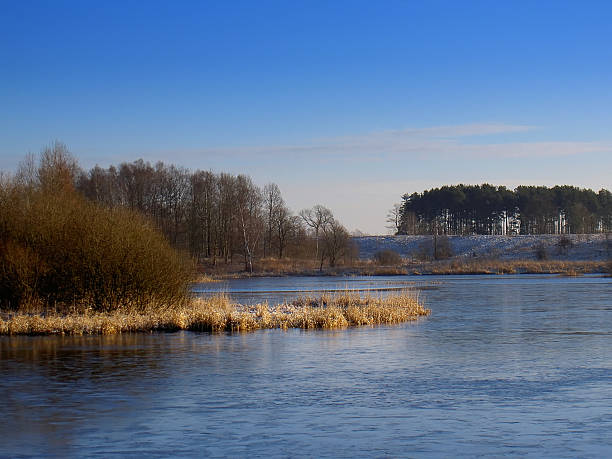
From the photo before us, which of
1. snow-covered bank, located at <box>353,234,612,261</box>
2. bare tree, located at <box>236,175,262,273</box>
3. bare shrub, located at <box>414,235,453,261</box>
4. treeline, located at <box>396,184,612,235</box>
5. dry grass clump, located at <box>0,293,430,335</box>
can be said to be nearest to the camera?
dry grass clump, located at <box>0,293,430,335</box>

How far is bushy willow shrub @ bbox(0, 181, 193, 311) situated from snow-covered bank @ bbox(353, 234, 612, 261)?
203 feet

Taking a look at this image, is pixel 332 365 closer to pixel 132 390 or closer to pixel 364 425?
pixel 132 390

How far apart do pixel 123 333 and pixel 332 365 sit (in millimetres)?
8529

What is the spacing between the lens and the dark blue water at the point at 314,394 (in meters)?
10.1

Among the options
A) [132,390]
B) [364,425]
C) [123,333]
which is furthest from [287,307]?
[364,425]

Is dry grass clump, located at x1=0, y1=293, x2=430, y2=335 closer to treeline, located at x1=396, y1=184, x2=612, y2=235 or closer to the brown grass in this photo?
the brown grass

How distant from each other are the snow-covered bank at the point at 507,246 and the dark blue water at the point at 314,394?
208ft

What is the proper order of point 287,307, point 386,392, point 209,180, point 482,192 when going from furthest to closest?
point 482,192 → point 209,180 → point 287,307 → point 386,392

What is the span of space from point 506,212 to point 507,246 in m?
31.0

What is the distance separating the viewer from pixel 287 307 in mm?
28047

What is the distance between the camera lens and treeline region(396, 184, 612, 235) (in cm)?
12481

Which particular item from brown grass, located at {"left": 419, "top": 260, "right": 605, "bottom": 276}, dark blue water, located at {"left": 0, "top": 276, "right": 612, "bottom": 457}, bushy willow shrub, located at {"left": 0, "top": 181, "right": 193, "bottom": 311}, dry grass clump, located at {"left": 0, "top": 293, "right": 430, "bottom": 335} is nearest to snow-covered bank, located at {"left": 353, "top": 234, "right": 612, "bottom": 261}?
brown grass, located at {"left": 419, "top": 260, "right": 605, "bottom": 276}

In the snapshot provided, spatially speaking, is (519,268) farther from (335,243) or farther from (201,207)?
(201,207)

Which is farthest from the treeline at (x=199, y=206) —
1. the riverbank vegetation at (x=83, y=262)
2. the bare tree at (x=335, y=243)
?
the riverbank vegetation at (x=83, y=262)
